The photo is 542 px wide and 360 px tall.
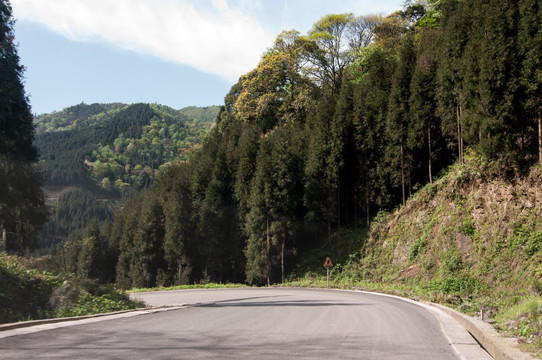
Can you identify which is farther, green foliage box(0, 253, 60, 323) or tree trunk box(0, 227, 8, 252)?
tree trunk box(0, 227, 8, 252)

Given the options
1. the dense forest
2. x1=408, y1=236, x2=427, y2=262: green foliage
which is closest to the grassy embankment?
the dense forest

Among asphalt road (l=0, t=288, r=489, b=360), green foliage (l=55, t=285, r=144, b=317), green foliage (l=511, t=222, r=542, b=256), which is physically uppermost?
green foliage (l=511, t=222, r=542, b=256)

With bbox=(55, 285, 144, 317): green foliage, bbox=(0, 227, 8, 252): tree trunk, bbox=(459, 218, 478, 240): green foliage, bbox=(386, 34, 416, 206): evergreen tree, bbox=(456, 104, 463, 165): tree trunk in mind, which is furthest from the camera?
bbox=(386, 34, 416, 206): evergreen tree

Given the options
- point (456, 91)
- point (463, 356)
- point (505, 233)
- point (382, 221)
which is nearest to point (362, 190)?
point (382, 221)

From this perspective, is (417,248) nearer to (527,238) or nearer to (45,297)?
(527,238)

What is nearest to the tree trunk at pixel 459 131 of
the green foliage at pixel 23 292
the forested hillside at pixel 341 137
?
the forested hillside at pixel 341 137

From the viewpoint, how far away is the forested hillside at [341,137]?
71.5ft

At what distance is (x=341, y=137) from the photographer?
1419 inches

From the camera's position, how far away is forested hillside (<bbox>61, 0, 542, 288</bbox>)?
21797 millimetres

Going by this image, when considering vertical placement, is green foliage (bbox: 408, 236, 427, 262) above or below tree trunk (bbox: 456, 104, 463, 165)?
below

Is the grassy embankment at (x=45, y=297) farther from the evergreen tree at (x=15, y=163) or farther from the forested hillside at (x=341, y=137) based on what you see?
the forested hillside at (x=341, y=137)

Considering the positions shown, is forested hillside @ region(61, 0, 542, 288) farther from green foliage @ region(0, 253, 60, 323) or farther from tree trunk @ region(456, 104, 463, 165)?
green foliage @ region(0, 253, 60, 323)

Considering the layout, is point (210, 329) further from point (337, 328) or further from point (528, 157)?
point (528, 157)

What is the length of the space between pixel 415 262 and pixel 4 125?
23.2 m
